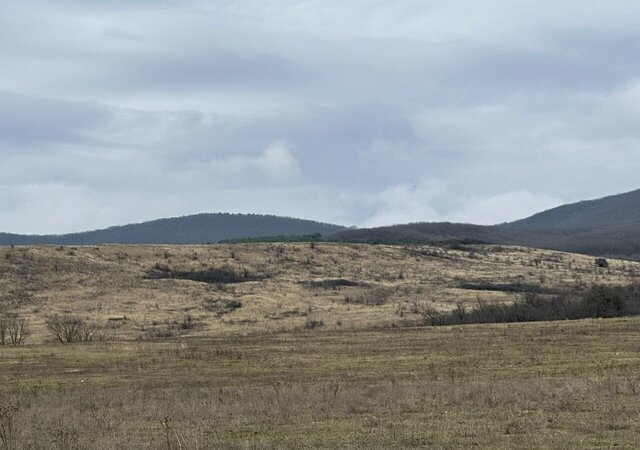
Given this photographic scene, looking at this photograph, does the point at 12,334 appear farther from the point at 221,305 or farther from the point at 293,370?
the point at 293,370

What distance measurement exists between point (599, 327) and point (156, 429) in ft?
124

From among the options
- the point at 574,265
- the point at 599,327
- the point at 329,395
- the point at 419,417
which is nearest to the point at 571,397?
the point at 419,417

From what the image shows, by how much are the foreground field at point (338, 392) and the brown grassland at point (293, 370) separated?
0.09m

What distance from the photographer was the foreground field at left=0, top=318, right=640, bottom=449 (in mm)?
19938

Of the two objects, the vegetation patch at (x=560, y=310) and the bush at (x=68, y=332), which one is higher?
the vegetation patch at (x=560, y=310)

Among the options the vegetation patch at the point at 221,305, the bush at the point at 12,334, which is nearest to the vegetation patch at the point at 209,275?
the vegetation patch at the point at 221,305

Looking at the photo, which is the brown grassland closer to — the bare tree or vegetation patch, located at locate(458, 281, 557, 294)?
vegetation patch, located at locate(458, 281, 557, 294)

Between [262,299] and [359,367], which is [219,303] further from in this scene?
[359,367]

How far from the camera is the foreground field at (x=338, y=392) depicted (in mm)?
19938

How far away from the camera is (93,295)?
312ft

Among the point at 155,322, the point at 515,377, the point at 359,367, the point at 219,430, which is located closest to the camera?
the point at 219,430

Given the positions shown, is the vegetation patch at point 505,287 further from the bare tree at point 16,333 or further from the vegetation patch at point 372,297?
the bare tree at point 16,333

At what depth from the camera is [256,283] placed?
345 ft

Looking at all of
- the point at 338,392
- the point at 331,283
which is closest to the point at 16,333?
the point at 338,392
